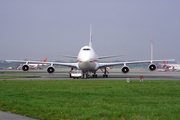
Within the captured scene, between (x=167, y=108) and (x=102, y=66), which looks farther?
(x=102, y=66)

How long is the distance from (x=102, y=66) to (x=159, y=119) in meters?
38.3

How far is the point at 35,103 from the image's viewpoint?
1425 cm

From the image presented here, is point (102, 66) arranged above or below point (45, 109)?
above

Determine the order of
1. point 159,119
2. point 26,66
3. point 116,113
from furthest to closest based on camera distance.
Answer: point 26,66 < point 116,113 < point 159,119

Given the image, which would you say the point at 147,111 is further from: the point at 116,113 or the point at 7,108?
the point at 7,108

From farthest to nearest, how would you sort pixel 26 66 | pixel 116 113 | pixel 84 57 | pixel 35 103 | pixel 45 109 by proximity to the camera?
pixel 26 66 → pixel 84 57 → pixel 35 103 → pixel 45 109 → pixel 116 113

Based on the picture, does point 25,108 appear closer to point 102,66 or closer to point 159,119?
point 159,119

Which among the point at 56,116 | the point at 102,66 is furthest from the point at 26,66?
the point at 56,116

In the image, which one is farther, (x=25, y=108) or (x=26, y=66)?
(x=26, y=66)

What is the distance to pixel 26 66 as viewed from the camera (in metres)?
48.2

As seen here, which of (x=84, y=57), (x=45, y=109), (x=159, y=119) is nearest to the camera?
(x=159, y=119)

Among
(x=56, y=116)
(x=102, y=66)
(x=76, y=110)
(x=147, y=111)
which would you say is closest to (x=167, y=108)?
(x=147, y=111)

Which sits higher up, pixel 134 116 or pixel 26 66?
pixel 26 66

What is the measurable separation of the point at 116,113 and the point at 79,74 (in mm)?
33168
